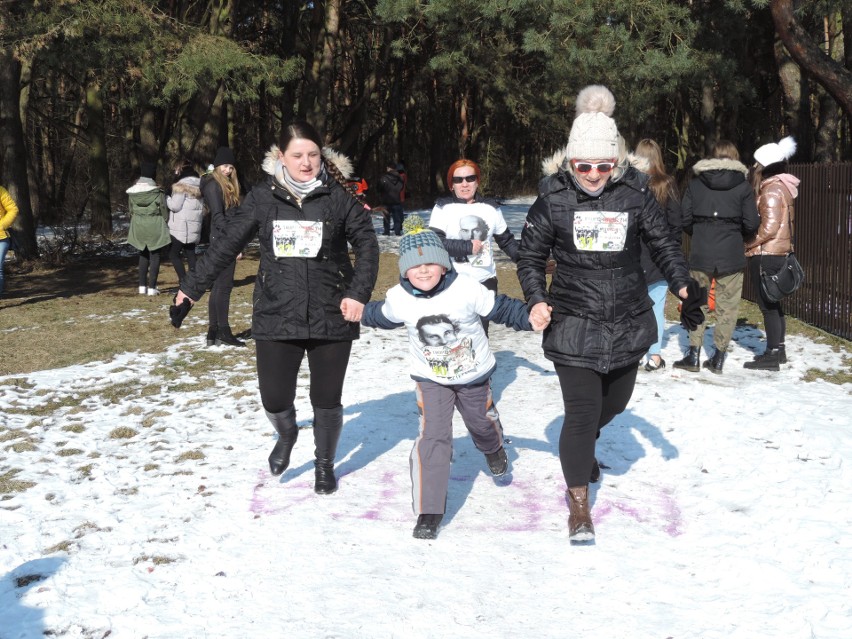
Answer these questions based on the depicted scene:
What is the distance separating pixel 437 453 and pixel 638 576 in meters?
1.08

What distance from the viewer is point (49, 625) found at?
3.51 m

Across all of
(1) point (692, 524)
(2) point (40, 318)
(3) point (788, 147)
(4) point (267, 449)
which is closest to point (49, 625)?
(4) point (267, 449)

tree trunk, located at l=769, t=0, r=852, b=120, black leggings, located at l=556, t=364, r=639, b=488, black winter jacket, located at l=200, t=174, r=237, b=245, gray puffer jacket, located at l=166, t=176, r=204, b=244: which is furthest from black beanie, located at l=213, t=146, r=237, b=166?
tree trunk, located at l=769, t=0, r=852, b=120

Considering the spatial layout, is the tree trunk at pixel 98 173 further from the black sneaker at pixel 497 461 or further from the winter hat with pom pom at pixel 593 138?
the winter hat with pom pom at pixel 593 138

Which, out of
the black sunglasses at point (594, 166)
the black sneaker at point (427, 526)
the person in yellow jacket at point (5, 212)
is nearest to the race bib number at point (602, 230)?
the black sunglasses at point (594, 166)

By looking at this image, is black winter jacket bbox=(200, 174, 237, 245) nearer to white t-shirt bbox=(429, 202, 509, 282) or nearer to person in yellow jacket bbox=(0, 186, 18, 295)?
white t-shirt bbox=(429, 202, 509, 282)

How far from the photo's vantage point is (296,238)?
15.0 feet

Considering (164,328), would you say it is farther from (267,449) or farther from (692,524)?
(692,524)

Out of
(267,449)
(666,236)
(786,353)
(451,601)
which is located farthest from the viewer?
(786,353)

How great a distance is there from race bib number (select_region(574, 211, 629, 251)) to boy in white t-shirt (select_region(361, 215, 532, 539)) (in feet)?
1.45

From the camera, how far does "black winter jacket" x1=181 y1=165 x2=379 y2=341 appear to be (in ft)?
15.1

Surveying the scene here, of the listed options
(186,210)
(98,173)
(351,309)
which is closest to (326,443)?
(351,309)

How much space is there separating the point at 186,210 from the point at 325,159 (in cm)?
696

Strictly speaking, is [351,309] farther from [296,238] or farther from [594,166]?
[594,166]
